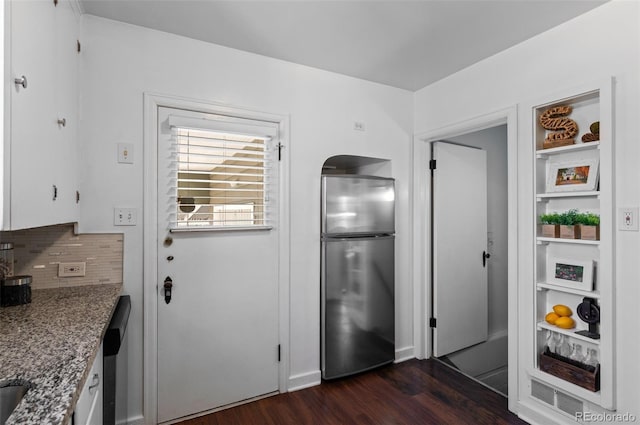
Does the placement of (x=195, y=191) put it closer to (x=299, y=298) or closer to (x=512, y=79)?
(x=299, y=298)

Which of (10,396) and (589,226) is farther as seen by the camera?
(589,226)

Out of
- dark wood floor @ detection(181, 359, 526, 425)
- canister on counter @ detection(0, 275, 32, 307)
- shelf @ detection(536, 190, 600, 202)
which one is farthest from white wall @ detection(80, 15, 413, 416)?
shelf @ detection(536, 190, 600, 202)

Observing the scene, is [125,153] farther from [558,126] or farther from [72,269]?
[558,126]

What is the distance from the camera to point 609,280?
1798mm

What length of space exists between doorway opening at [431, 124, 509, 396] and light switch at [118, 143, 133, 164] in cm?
248

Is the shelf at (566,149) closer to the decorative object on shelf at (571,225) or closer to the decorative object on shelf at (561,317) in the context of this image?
→ the decorative object on shelf at (571,225)

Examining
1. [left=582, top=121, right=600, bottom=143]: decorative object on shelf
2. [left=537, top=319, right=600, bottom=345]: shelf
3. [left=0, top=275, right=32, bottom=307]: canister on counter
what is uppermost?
[left=582, top=121, right=600, bottom=143]: decorative object on shelf

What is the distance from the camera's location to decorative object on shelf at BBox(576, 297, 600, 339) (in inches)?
74.7

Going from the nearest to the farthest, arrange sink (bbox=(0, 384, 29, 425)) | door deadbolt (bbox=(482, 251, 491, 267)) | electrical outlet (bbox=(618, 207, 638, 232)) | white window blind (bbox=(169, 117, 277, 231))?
sink (bbox=(0, 384, 29, 425)) < electrical outlet (bbox=(618, 207, 638, 232)) < white window blind (bbox=(169, 117, 277, 231)) < door deadbolt (bbox=(482, 251, 491, 267))

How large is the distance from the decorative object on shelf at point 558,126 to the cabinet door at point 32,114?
262cm

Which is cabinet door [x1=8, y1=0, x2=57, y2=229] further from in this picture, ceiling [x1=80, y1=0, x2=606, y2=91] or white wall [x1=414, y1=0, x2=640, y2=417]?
white wall [x1=414, y1=0, x2=640, y2=417]

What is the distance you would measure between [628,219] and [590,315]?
58 centimetres

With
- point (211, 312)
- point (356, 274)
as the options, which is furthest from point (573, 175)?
point (211, 312)

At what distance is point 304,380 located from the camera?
2.60 meters
